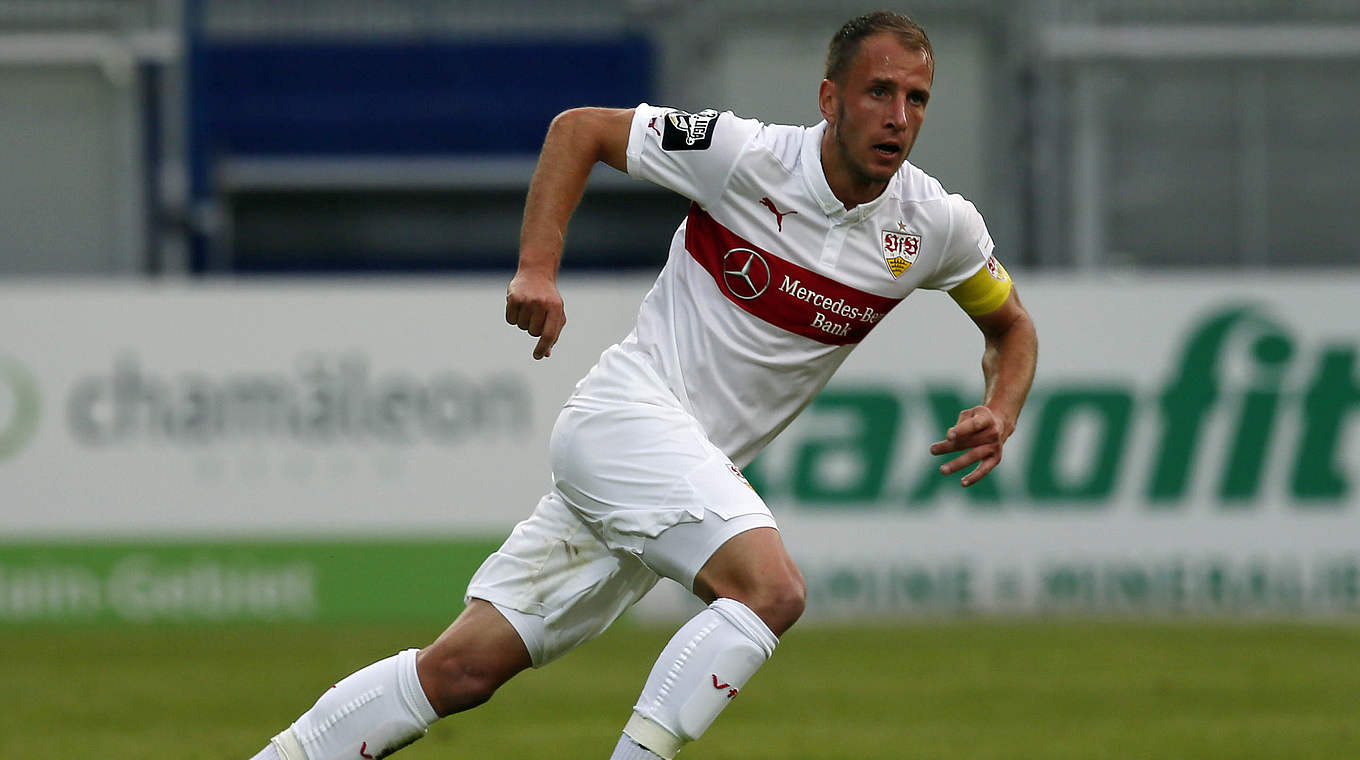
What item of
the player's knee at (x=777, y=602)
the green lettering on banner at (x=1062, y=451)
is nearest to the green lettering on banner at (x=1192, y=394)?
the green lettering on banner at (x=1062, y=451)

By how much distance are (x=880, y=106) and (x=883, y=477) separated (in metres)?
8.92

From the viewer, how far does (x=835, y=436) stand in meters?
13.8

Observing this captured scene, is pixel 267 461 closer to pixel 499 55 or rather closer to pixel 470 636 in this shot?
pixel 470 636

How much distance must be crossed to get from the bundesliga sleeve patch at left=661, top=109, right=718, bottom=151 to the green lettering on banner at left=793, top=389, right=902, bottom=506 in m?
8.56

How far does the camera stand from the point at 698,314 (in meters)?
5.34

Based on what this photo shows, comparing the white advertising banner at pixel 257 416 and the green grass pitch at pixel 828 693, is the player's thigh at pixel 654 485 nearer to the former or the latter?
the green grass pitch at pixel 828 693

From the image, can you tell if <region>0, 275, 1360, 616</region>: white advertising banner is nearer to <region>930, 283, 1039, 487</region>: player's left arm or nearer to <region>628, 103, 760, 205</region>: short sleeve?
<region>930, 283, 1039, 487</region>: player's left arm

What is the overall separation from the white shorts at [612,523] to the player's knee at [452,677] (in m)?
0.14

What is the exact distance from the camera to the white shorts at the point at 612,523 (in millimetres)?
4941

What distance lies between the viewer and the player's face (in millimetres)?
5113

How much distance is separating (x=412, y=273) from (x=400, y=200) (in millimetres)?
873

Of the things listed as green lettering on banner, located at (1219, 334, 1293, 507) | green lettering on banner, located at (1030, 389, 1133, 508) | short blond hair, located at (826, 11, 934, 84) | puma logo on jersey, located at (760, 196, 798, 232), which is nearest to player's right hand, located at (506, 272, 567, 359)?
puma logo on jersey, located at (760, 196, 798, 232)

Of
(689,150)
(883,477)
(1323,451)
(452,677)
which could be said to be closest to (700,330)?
(689,150)

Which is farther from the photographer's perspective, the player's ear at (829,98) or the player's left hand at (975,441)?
the player's ear at (829,98)
